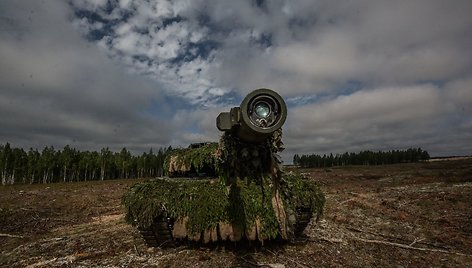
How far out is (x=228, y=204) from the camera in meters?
Result: 7.95

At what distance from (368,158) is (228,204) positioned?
434 feet

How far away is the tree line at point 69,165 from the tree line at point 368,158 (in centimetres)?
6019

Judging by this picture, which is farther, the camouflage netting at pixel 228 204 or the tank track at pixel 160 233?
the tank track at pixel 160 233

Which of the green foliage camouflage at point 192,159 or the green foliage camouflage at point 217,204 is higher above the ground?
the green foliage camouflage at point 192,159

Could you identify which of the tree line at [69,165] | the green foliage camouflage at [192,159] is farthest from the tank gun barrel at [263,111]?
the tree line at [69,165]

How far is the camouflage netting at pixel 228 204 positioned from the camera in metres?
7.67

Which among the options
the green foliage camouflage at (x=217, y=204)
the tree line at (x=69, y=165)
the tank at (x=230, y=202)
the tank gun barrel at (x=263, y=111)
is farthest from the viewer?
Result: the tree line at (x=69, y=165)

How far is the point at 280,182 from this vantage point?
7602 millimetres

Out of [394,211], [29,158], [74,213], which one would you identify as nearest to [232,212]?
[394,211]

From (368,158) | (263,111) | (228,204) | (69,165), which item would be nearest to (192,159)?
(228,204)

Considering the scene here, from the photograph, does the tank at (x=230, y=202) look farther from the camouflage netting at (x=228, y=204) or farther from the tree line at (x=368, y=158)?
the tree line at (x=368, y=158)

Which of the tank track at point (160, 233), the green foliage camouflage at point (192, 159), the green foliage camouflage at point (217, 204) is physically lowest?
the tank track at point (160, 233)

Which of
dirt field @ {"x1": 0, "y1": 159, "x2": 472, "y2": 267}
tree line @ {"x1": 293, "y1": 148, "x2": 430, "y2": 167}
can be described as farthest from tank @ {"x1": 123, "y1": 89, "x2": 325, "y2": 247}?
tree line @ {"x1": 293, "y1": 148, "x2": 430, "y2": 167}

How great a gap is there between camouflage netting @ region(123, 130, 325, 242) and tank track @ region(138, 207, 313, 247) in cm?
17
